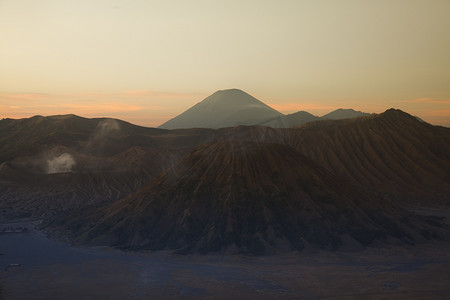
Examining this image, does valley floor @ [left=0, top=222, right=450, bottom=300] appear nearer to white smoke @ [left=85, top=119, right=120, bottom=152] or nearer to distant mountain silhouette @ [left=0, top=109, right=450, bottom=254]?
distant mountain silhouette @ [left=0, top=109, right=450, bottom=254]

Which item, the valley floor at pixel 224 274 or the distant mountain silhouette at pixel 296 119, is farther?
the distant mountain silhouette at pixel 296 119

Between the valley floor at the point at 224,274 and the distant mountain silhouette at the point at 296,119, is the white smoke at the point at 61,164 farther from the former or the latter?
the distant mountain silhouette at the point at 296,119

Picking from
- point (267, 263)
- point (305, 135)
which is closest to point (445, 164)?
point (305, 135)

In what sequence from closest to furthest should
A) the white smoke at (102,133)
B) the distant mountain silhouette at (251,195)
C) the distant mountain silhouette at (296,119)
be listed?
the distant mountain silhouette at (251,195), the white smoke at (102,133), the distant mountain silhouette at (296,119)

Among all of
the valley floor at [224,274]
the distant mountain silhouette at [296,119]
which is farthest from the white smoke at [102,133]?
the valley floor at [224,274]

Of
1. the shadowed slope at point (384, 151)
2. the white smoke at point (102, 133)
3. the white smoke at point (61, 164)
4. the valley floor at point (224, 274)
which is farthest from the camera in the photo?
the white smoke at point (102, 133)

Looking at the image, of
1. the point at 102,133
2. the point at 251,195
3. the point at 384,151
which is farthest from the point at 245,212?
the point at 102,133

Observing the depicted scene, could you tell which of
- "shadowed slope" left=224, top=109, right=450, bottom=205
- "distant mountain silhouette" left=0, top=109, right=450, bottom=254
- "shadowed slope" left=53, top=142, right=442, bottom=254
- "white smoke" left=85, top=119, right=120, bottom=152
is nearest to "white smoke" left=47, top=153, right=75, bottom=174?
"distant mountain silhouette" left=0, top=109, right=450, bottom=254
